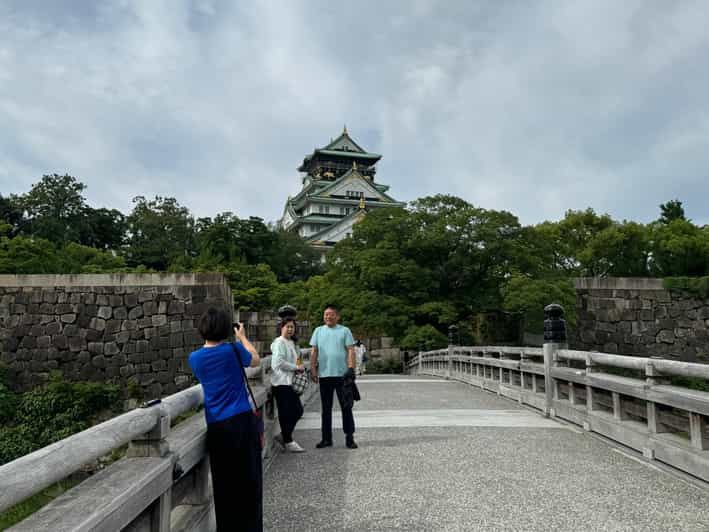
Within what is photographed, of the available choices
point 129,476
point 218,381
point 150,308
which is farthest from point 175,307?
point 129,476

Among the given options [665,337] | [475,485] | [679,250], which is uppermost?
[679,250]

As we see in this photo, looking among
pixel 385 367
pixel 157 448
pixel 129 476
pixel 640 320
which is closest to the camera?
pixel 129 476

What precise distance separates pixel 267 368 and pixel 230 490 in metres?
3.29

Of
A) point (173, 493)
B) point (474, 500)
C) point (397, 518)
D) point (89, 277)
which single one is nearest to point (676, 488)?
point (474, 500)

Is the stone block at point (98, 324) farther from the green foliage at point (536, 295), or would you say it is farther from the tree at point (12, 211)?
the tree at point (12, 211)

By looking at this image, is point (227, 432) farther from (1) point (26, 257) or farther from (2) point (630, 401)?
(1) point (26, 257)

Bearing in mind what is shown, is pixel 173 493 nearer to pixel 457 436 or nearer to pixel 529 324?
pixel 457 436

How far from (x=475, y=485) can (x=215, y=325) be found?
2672mm

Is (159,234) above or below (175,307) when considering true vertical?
above

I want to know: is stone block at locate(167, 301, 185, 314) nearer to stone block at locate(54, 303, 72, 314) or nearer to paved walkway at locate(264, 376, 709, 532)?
stone block at locate(54, 303, 72, 314)

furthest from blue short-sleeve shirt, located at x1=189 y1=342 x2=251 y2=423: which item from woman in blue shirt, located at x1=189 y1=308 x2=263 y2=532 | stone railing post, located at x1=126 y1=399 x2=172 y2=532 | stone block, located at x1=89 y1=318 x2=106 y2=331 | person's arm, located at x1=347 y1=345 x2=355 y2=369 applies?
stone block, located at x1=89 y1=318 x2=106 y2=331

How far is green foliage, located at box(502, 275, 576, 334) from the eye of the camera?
19.3 meters

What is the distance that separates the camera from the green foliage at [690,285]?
23048 millimetres

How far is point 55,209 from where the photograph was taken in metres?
35.9
